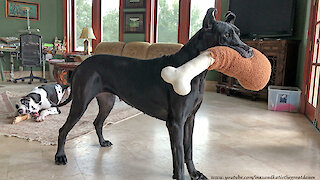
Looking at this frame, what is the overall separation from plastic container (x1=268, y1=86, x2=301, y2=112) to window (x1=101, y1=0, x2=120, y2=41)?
4314 mm

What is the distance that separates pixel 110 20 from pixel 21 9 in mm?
2305

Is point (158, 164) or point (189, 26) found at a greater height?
point (189, 26)

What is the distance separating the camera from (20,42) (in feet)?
20.5

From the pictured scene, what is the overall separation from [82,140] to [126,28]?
4.72m

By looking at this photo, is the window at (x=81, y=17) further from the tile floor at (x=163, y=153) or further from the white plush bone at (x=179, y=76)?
the white plush bone at (x=179, y=76)

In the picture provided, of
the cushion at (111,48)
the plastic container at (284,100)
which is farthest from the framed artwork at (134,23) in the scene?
the plastic container at (284,100)

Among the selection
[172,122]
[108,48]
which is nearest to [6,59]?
[108,48]

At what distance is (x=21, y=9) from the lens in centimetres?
691

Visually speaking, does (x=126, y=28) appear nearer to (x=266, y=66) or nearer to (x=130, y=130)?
(x=130, y=130)

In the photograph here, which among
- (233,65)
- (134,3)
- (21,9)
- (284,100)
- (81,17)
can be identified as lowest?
(284,100)

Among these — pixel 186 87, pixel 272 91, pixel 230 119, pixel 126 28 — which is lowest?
pixel 230 119

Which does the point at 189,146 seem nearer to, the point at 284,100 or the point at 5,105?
the point at 284,100

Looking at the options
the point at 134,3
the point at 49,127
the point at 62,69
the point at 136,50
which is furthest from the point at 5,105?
the point at 134,3

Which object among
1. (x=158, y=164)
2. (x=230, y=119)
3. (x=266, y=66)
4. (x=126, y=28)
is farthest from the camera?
(x=126, y=28)
